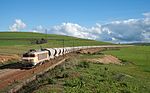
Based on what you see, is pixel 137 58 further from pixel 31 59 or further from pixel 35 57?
pixel 31 59

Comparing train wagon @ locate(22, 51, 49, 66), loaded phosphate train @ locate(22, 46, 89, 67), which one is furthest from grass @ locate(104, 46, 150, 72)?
train wagon @ locate(22, 51, 49, 66)

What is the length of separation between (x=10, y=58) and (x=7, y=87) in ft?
142

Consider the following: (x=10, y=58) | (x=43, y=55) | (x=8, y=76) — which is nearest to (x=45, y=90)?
(x=8, y=76)

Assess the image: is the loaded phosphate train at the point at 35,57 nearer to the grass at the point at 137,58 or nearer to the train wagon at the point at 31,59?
the train wagon at the point at 31,59

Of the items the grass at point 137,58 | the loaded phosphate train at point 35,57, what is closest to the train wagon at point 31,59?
the loaded phosphate train at point 35,57

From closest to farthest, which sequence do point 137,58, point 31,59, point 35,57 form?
point 31,59, point 35,57, point 137,58

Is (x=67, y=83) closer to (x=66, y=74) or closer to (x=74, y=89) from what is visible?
(x=74, y=89)

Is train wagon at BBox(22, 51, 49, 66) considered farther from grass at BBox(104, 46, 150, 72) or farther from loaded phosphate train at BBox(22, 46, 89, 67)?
grass at BBox(104, 46, 150, 72)

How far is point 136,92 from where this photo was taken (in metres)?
29.5

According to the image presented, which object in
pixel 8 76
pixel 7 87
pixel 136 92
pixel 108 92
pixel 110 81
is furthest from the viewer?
pixel 8 76

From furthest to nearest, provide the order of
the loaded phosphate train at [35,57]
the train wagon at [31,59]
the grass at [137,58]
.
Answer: the grass at [137,58]
the loaded phosphate train at [35,57]
the train wagon at [31,59]

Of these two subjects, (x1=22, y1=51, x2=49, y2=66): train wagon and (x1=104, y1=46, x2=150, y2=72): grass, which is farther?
(x1=104, y1=46, x2=150, y2=72): grass

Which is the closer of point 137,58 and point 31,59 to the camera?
point 31,59

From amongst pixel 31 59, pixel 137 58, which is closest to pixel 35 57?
pixel 31 59
